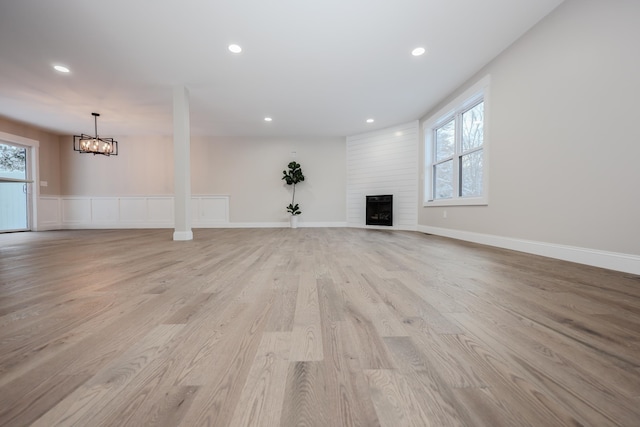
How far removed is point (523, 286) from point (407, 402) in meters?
1.45

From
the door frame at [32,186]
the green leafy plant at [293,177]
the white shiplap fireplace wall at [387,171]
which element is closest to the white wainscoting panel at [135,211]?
the door frame at [32,186]

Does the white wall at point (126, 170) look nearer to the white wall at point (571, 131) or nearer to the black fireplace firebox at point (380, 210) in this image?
the black fireplace firebox at point (380, 210)

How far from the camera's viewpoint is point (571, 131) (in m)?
2.42

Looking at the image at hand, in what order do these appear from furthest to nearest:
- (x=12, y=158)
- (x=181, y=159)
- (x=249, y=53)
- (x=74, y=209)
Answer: (x=74, y=209) → (x=12, y=158) → (x=181, y=159) → (x=249, y=53)

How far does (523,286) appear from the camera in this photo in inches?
63.7

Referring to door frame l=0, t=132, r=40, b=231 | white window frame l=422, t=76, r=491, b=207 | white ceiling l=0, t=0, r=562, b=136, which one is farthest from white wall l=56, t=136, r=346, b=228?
white window frame l=422, t=76, r=491, b=207

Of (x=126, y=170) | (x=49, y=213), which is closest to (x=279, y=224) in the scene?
(x=126, y=170)

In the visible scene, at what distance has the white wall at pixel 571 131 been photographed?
6.64 ft

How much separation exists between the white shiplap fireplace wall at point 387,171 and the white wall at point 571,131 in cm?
266

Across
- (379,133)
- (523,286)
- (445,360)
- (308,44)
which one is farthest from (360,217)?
(445,360)

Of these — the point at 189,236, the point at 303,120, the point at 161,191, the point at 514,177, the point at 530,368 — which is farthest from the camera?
the point at 161,191

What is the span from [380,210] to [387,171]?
A: 3.30 feet

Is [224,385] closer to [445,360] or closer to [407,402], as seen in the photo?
[407,402]

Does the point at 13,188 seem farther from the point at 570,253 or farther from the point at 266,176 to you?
the point at 570,253
